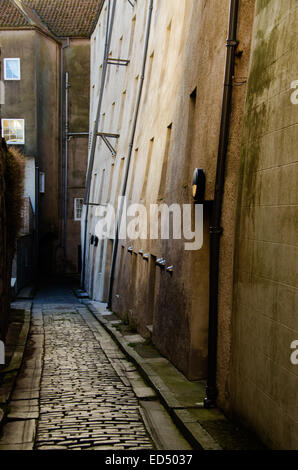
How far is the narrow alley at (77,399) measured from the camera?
20.4ft

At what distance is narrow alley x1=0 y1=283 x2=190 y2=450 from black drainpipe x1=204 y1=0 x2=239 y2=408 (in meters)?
0.83

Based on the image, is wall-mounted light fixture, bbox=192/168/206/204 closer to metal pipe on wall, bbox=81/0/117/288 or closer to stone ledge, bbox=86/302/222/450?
stone ledge, bbox=86/302/222/450

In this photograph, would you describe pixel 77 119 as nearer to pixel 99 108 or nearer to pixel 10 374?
pixel 99 108

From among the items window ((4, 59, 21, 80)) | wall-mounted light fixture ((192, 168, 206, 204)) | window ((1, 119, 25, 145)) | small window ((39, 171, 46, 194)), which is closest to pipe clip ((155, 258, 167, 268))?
wall-mounted light fixture ((192, 168, 206, 204))

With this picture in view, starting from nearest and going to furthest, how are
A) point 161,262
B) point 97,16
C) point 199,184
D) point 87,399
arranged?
point 87,399 → point 199,184 → point 161,262 → point 97,16

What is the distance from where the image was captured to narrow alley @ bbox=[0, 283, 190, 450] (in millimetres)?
6227

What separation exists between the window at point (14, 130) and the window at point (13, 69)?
2609 millimetres

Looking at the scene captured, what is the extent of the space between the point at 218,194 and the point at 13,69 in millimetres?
30657

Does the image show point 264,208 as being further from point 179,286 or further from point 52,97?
point 52,97

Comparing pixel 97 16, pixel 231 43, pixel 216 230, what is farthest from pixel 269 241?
pixel 97 16

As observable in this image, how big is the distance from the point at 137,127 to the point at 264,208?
13474mm

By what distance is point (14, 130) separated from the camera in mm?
34812

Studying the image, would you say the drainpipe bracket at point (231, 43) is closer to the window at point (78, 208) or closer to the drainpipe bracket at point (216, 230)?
the drainpipe bracket at point (216, 230)
